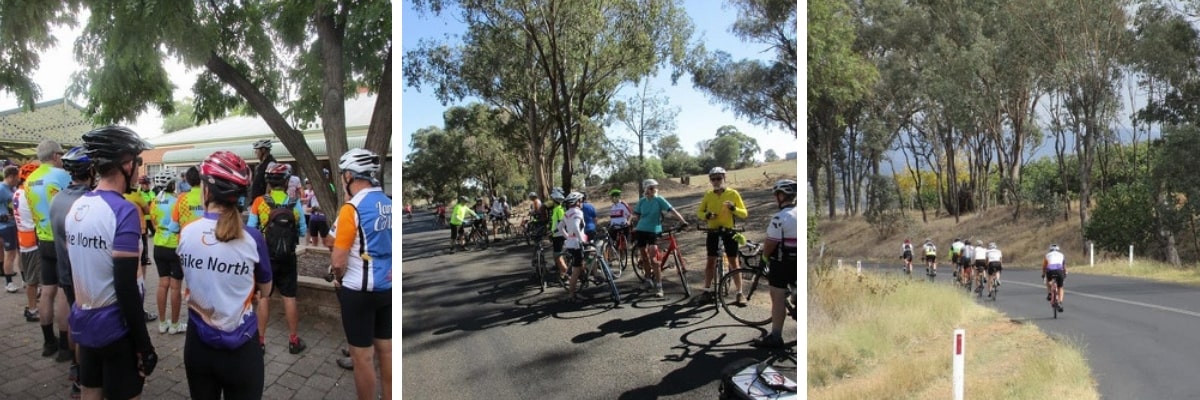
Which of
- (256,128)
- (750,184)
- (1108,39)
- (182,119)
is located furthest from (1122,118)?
(182,119)

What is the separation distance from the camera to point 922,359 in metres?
3.53

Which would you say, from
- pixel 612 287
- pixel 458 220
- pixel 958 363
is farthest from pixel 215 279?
pixel 958 363

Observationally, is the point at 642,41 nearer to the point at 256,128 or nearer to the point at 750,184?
the point at 750,184

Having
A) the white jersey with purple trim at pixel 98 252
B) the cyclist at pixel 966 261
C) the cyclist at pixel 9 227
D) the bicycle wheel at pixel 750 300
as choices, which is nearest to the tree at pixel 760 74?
the bicycle wheel at pixel 750 300

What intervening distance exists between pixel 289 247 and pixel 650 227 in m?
1.81

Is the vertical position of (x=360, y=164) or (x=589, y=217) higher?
(x=360, y=164)

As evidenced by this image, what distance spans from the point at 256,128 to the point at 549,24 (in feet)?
4.87

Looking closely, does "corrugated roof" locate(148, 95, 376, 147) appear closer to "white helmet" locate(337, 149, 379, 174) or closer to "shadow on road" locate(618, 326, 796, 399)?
"white helmet" locate(337, 149, 379, 174)

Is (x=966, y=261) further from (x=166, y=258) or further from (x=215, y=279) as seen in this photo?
(x=166, y=258)

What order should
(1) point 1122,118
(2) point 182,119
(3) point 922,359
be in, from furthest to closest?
(3) point 922,359 < (1) point 1122,118 < (2) point 182,119

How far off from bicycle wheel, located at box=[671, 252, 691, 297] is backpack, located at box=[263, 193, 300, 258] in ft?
6.05

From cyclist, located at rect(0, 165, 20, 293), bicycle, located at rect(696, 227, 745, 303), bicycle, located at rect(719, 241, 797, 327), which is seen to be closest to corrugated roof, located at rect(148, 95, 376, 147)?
cyclist, located at rect(0, 165, 20, 293)

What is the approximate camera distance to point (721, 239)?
245 centimetres

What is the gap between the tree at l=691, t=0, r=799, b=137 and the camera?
234cm
